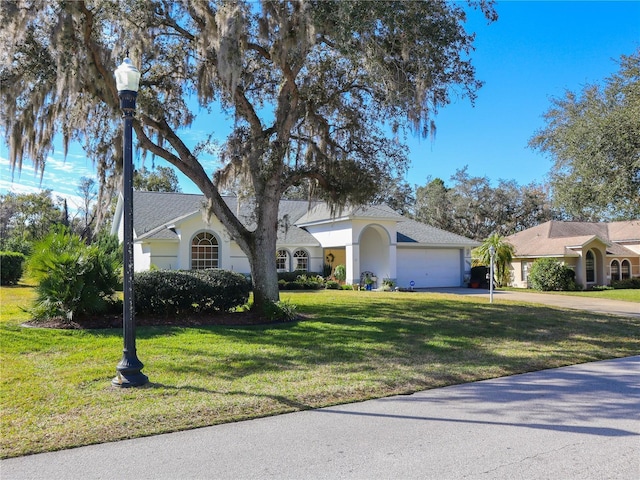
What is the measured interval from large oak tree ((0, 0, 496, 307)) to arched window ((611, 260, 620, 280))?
88.3ft

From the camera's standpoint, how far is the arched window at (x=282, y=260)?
27806 mm

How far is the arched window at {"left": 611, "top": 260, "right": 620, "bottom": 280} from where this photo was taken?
115 feet

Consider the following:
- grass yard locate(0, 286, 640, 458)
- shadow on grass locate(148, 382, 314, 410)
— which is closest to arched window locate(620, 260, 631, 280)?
grass yard locate(0, 286, 640, 458)

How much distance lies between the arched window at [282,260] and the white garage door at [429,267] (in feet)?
21.2

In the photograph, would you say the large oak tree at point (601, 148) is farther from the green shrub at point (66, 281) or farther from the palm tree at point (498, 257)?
the green shrub at point (66, 281)

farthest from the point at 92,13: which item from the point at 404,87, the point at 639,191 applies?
the point at 639,191

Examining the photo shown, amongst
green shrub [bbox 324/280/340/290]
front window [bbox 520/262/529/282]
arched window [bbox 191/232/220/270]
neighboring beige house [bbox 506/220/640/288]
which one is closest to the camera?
arched window [bbox 191/232/220/270]

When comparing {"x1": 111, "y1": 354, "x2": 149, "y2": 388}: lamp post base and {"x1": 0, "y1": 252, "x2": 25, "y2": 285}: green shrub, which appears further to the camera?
{"x1": 0, "y1": 252, "x2": 25, "y2": 285}: green shrub

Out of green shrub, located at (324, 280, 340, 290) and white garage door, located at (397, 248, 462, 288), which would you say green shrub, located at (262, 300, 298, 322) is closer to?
green shrub, located at (324, 280, 340, 290)

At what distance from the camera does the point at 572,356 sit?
9.30 meters

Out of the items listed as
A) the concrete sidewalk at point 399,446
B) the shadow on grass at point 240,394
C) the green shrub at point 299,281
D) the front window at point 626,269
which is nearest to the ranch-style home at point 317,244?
the green shrub at point 299,281

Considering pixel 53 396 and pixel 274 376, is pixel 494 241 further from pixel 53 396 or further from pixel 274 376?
pixel 53 396

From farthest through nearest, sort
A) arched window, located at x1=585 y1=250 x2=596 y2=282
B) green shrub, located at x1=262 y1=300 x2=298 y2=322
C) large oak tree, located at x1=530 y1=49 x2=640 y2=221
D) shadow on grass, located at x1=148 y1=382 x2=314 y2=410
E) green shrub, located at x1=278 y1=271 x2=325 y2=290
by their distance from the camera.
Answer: arched window, located at x1=585 y1=250 x2=596 y2=282, green shrub, located at x1=278 y1=271 x2=325 y2=290, large oak tree, located at x1=530 y1=49 x2=640 y2=221, green shrub, located at x1=262 y1=300 x2=298 y2=322, shadow on grass, located at x1=148 y1=382 x2=314 y2=410

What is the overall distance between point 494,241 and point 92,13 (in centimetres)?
2508
